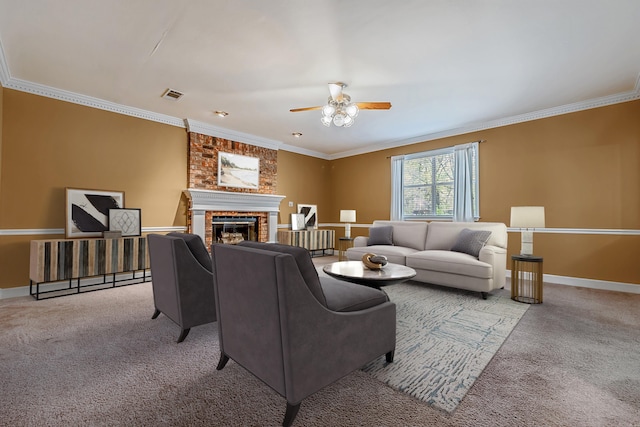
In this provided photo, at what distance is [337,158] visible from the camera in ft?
25.3

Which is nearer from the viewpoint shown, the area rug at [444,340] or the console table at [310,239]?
the area rug at [444,340]

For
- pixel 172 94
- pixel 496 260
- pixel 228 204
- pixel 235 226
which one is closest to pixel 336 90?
pixel 172 94

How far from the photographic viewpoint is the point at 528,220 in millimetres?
3527

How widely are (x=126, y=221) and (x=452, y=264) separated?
4703 mm

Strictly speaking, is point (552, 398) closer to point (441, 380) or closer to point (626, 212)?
point (441, 380)

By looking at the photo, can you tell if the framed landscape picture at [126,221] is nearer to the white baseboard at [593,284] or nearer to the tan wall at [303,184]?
the tan wall at [303,184]

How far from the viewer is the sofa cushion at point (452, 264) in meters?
3.50

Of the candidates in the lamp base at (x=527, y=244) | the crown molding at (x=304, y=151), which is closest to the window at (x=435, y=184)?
the lamp base at (x=527, y=244)

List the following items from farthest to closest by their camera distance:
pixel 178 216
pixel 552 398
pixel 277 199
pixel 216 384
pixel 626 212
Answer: pixel 277 199
pixel 178 216
pixel 626 212
pixel 216 384
pixel 552 398

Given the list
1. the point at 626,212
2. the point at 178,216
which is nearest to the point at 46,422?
the point at 178,216

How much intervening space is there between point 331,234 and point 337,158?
6.77 ft

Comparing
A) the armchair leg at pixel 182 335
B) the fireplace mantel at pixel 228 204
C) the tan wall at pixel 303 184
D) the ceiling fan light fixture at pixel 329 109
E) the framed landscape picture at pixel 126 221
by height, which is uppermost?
the ceiling fan light fixture at pixel 329 109

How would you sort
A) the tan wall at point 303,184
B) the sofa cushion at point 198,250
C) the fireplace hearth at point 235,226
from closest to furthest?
the sofa cushion at point 198,250 → the fireplace hearth at point 235,226 → the tan wall at point 303,184

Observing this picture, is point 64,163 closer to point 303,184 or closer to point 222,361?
point 222,361
